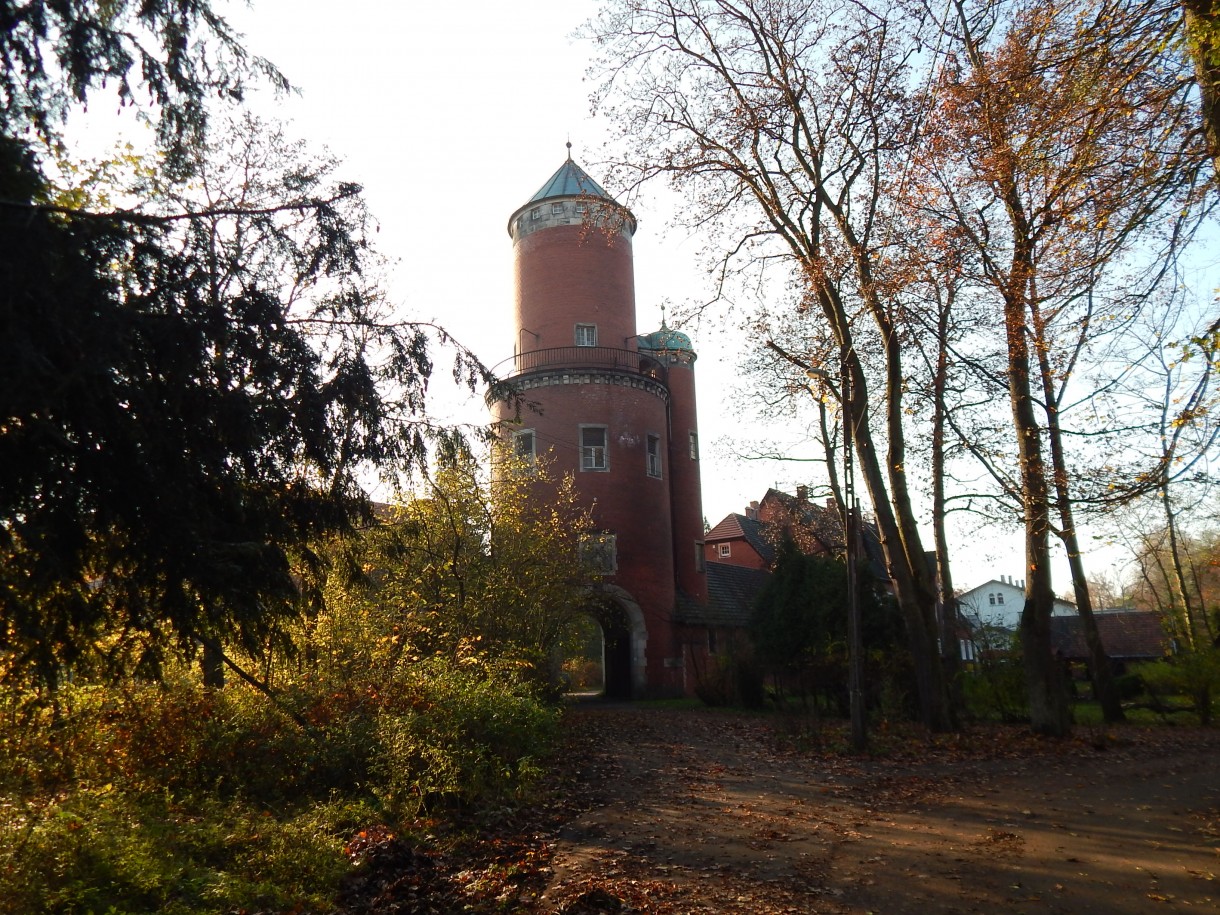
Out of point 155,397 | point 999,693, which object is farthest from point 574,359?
point 155,397

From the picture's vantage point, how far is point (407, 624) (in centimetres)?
1507

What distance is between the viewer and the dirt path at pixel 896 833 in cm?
644

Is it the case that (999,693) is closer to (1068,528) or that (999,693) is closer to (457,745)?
(1068,528)

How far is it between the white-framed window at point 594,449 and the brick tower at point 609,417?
32mm

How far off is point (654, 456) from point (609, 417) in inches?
92.0

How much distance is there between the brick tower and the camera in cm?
2831

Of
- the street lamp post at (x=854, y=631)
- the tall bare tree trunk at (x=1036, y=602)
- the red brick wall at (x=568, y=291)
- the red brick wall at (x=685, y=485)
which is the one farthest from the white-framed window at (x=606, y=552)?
the tall bare tree trunk at (x=1036, y=602)

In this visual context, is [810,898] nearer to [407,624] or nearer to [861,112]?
[407,624]

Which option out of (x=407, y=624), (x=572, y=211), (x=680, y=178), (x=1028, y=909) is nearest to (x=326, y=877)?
(x=1028, y=909)

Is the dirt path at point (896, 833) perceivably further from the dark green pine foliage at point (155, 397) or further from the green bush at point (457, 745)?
the dark green pine foliage at point (155, 397)

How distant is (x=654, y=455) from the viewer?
30.1 m

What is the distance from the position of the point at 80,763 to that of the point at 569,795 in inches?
209

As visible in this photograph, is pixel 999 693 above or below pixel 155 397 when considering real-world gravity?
below

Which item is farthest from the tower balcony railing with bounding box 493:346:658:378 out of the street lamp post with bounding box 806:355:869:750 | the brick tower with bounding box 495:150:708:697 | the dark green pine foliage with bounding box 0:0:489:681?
the dark green pine foliage with bounding box 0:0:489:681
